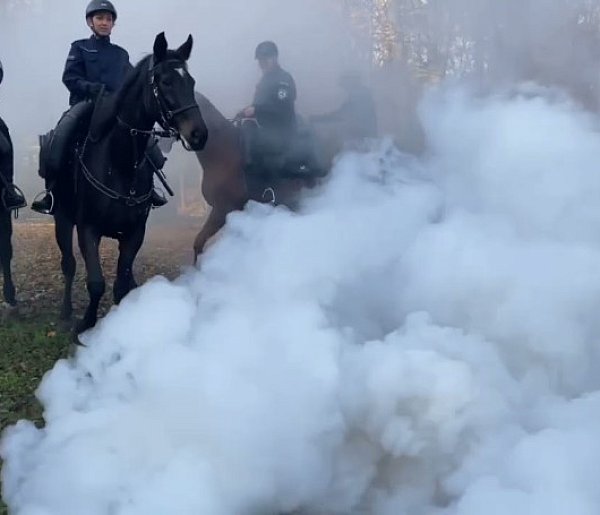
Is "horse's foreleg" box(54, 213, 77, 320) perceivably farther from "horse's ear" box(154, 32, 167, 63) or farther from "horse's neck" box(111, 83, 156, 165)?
"horse's ear" box(154, 32, 167, 63)

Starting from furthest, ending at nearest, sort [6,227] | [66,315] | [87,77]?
[6,227], [66,315], [87,77]

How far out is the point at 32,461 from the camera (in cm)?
355

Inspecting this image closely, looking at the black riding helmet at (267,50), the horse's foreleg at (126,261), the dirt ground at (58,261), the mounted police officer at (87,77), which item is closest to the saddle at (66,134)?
the mounted police officer at (87,77)

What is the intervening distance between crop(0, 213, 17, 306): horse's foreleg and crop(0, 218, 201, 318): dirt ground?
0.57ft

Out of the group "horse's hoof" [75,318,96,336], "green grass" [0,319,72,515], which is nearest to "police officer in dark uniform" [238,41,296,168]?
"green grass" [0,319,72,515]

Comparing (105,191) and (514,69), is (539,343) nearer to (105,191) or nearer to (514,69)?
(514,69)

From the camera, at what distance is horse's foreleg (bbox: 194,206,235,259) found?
31.7 ft

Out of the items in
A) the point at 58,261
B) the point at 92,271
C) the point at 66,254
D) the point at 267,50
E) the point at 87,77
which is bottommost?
the point at 58,261

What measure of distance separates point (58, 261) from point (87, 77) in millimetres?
5127

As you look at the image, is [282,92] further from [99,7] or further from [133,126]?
[133,126]

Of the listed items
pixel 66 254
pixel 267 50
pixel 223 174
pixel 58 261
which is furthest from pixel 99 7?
pixel 58 261

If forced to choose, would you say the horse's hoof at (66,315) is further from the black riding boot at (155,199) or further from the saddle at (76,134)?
the black riding boot at (155,199)

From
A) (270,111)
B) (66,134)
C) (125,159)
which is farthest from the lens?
(270,111)

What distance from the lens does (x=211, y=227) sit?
972cm
